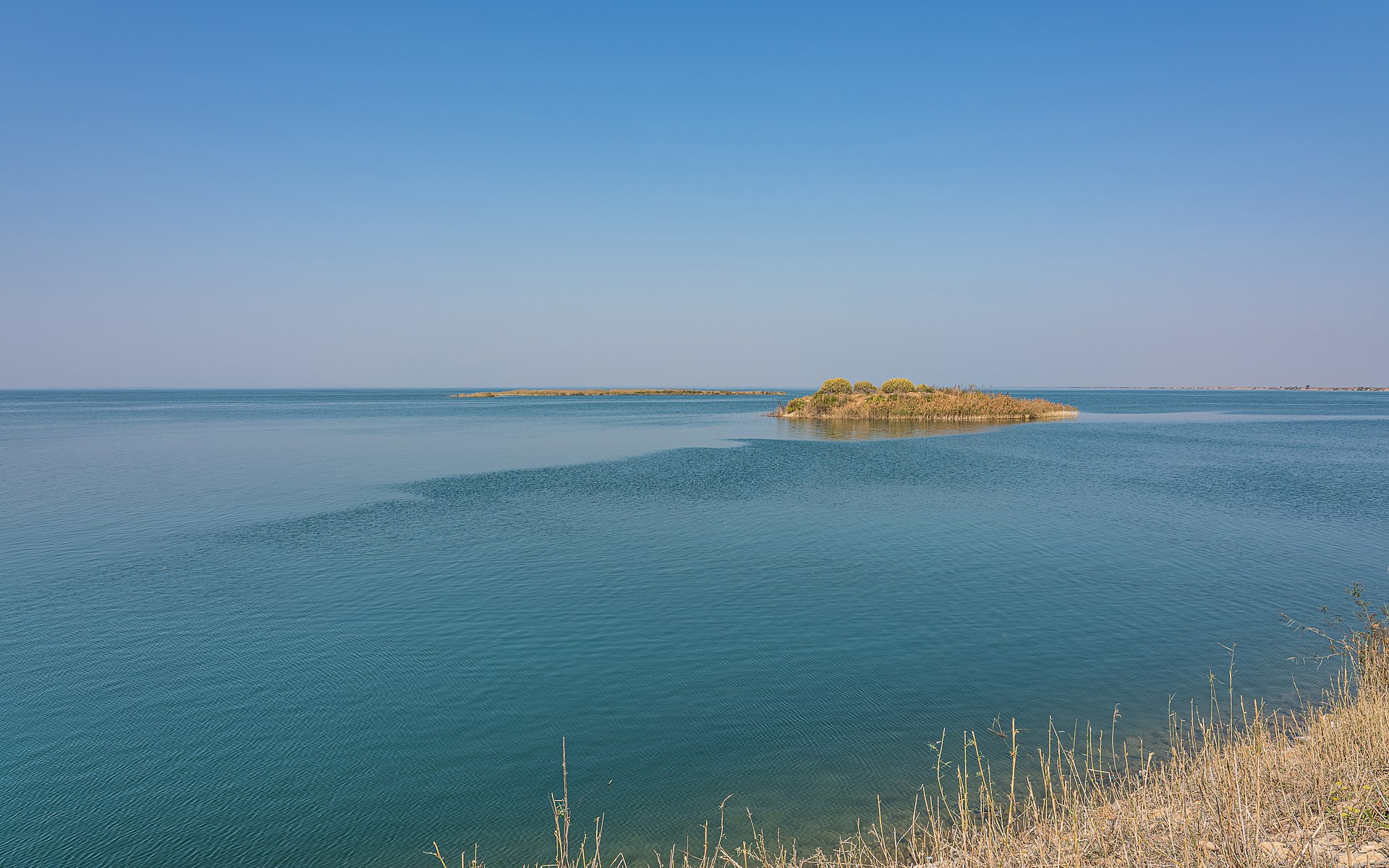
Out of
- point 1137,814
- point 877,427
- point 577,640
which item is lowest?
point 577,640

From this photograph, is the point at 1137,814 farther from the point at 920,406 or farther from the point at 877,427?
the point at 920,406

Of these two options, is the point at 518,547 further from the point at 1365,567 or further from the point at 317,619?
the point at 1365,567

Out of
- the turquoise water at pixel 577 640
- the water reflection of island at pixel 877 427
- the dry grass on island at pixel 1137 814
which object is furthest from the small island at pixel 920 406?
the dry grass on island at pixel 1137 814

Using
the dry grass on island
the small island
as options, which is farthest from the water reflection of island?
the dry grass on island

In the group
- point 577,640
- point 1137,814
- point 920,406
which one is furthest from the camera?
point 920,406

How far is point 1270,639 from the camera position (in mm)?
16219

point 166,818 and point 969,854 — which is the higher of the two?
point 969,854

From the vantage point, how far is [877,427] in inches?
3241

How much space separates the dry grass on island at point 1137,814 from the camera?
699cm

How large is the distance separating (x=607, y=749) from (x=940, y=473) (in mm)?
36729

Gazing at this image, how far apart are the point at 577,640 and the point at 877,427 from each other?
70.5 m

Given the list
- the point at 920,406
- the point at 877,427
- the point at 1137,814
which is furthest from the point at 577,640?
the point at 920,406

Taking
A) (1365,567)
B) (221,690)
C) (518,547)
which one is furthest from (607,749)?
(1365,567)

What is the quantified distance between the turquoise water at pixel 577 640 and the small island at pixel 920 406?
2051 inches
